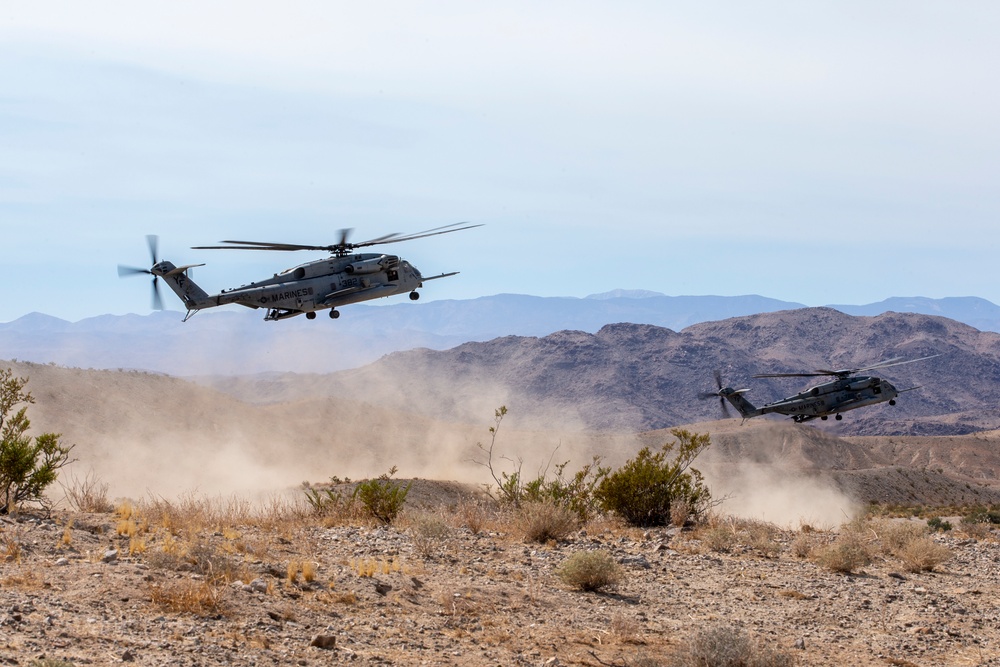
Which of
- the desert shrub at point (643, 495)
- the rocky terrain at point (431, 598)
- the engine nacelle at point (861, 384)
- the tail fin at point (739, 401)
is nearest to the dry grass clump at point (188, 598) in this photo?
the rocky terrain at point (431, 598)

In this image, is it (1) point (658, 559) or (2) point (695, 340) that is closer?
(1) point (658, 559)

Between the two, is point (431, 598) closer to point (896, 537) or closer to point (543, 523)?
point (543, 523)

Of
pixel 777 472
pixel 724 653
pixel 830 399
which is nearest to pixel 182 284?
pixel 724 653

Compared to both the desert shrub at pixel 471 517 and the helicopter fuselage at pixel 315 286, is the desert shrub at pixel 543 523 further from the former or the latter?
the helicopter fuselage at pixel 315 286

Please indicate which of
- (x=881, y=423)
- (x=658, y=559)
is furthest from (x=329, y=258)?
(x=881, y=423)

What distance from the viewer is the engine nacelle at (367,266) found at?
26.3 meters

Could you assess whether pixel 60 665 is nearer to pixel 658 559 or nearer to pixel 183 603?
pixel 183 603

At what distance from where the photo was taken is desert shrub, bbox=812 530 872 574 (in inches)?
633

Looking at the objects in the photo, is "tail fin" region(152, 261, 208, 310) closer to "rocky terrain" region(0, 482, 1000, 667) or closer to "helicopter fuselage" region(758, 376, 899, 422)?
"rocky terrain" region(0, 482, 1000, 667)

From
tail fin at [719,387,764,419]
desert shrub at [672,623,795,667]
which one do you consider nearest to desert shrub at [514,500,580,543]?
desert shrub at [672,623,795,667]

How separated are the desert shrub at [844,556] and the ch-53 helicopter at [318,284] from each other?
12553 millimetres

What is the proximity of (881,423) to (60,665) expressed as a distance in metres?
168

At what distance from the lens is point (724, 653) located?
10.5 m

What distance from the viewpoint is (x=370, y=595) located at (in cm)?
1266
